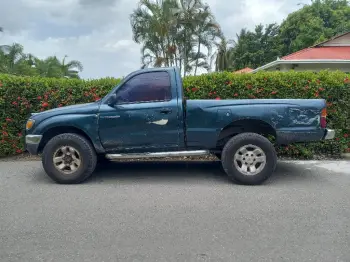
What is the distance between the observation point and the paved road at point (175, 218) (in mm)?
3543

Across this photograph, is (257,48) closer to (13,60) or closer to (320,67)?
(320,67)

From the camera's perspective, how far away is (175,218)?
4430 mm

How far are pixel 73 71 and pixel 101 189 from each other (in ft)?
91.5

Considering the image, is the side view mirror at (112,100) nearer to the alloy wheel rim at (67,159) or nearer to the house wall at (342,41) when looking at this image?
the alloy wheel rim at (67,159)

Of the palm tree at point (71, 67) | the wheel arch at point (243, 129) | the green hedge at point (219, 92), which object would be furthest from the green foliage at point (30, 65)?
the wheel arch at point (243, 129)

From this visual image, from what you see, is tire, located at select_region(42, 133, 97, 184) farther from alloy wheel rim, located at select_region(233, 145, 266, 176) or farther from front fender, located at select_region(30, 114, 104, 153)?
alloy wheel rim, located at select_region(233, 145, 266, 176)

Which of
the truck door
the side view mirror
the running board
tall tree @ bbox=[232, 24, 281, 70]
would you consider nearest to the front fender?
the truck door

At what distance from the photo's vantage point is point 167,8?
25734 mm

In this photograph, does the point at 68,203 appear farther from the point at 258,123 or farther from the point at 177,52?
the point at 177,52

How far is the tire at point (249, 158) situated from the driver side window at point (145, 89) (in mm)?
1365

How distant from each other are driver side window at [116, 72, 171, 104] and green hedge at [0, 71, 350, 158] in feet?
6.75

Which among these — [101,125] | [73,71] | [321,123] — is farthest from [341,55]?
[73,71]

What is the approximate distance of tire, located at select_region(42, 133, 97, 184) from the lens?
5918mm

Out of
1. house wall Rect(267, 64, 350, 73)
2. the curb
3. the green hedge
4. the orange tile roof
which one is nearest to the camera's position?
the green hedge
